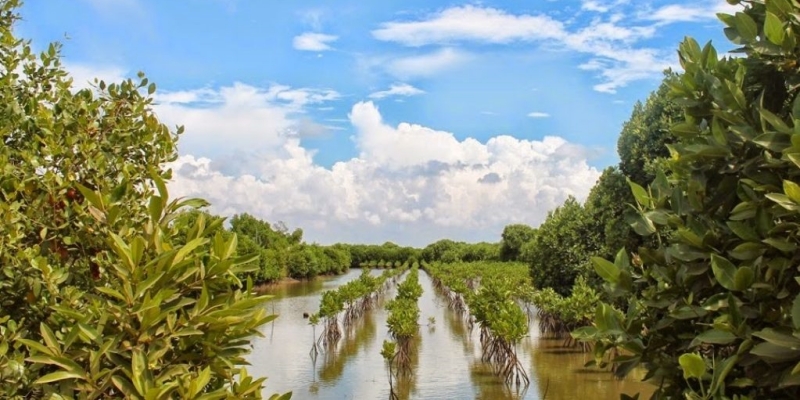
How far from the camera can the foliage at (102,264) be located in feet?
5.99

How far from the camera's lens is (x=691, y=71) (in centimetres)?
194

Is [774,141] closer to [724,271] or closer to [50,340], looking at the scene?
[724,271]

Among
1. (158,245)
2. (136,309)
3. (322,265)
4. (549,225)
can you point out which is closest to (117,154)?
(158,245)

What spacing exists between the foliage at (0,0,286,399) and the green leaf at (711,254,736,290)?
130 centimetres

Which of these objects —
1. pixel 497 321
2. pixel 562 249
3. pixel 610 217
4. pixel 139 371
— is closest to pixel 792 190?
pixel 139 371

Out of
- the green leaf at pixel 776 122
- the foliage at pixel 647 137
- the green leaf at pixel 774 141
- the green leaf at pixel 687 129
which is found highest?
the foliage at pixel 647 137

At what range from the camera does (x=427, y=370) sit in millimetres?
13391

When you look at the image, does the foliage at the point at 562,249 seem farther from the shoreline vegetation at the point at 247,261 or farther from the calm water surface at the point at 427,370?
the shoreline vegetation at the point at 247,261

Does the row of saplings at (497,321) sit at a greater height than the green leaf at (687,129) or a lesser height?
lesser

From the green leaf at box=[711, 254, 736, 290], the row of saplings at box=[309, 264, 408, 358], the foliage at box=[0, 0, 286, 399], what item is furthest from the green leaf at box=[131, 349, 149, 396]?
the row of saplings at box=[309, 264, 408, 358]

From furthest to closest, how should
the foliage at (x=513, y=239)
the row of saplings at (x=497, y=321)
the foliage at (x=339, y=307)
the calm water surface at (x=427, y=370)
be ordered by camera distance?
1. the foliage at (x=513, y=239)
2. the foliage at (x=339, y=307)
3. the row of saplings at (x=497, y=321)
4. the calm water surface at (x=427, y=370)

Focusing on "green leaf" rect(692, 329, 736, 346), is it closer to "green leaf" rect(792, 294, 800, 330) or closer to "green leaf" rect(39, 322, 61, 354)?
"green leaf" rect(792, 294, 800, 330)

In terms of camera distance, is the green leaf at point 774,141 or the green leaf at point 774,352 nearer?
the green leaf at point 774,352

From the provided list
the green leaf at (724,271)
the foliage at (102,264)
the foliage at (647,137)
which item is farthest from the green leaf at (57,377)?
the foliage at (647,137)
